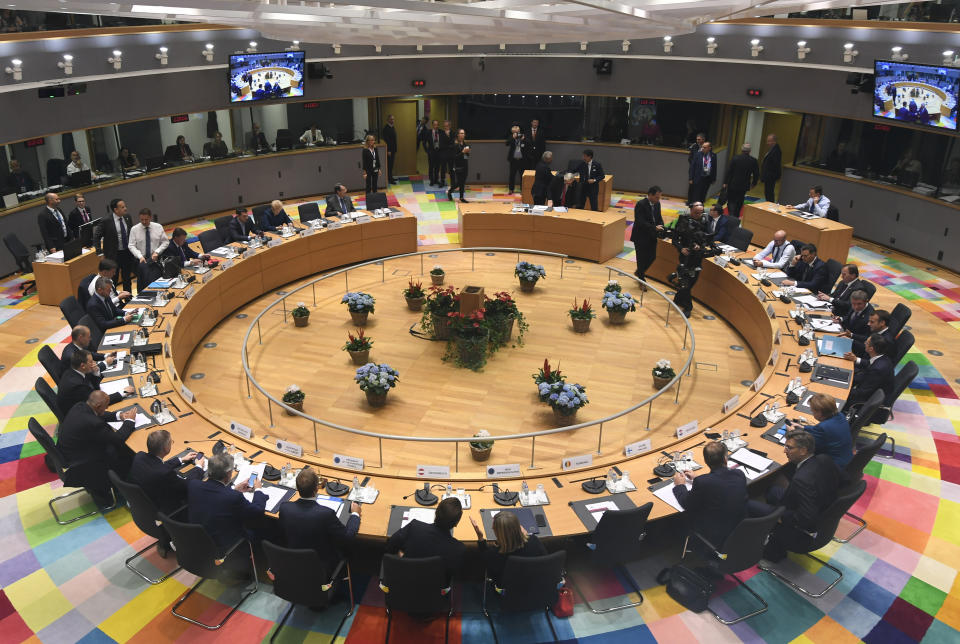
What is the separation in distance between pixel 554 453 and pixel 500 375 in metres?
2.01

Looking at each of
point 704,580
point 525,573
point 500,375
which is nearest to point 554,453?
point 500,375

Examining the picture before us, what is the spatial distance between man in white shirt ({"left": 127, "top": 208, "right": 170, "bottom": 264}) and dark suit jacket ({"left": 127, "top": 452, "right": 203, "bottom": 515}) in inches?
237

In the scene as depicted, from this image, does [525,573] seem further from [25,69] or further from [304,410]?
[25,69]

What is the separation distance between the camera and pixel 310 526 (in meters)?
5.79

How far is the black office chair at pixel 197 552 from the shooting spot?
580cm

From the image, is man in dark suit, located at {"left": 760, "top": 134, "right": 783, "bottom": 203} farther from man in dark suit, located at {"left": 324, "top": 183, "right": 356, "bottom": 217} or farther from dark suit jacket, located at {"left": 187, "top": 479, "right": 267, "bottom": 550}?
dark suit jacket, located at {"left": 187, "top": 479, "right": 267, "bottom": 550}

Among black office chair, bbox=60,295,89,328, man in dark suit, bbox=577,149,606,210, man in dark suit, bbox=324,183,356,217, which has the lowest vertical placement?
black office chair, bbox=60,295,89,328

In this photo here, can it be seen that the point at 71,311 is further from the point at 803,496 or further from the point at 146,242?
the point at 803,496

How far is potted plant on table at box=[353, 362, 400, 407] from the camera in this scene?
30.9ft

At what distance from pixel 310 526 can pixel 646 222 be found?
902cm

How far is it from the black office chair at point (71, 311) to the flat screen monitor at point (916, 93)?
562 inches

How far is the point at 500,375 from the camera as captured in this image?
10.5 metres

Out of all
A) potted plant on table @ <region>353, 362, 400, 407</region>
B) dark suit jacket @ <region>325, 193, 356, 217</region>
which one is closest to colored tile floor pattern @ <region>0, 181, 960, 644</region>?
potted plant on table @ <region>353, 362, 400, 407</region>

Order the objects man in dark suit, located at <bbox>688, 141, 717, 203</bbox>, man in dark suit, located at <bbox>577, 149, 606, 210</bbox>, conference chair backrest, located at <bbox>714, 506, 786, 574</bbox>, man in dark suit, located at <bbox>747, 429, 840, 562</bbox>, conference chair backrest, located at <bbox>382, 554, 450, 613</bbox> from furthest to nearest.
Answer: man in dark suit, located at <bbox>688, 141, 717, 203</bbox>, man in dark suit, located at <bbox>577, 149, 606, 210</bbox>, man in dark suit, located at <bbox>747, 429, 840, 562</bbox>, conference chair backrest, located at <bbox>714, 506, 786, 574</bbox>, conference chair backrest, located at <bbox>382, 554, 450, 613</bbox>
